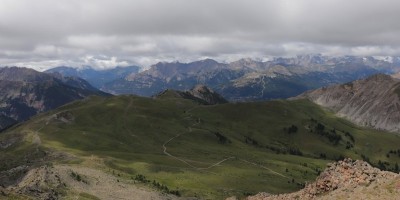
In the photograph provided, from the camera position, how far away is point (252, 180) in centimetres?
18925

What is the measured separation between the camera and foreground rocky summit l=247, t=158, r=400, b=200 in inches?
2088

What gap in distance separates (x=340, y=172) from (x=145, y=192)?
69.9m

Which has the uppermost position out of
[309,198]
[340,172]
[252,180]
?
[340,172]

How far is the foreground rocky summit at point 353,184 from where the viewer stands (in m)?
53.0

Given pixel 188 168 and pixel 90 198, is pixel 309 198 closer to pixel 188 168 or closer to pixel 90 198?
pixel 90 198

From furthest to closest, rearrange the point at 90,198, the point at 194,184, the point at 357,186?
the point at 194,184, the point at 90,198, the point at 357,186

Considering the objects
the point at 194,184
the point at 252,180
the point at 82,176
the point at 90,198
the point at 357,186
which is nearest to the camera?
the point at 357,186

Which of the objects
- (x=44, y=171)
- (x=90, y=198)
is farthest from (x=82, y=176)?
(x=90, y=198)

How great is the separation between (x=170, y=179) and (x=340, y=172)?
4371 inches

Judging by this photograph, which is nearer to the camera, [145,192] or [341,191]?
[341,191]

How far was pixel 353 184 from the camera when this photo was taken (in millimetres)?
59188

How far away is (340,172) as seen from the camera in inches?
2464

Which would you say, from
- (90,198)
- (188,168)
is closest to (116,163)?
(188,168)

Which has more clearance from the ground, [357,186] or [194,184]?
[357,186]
